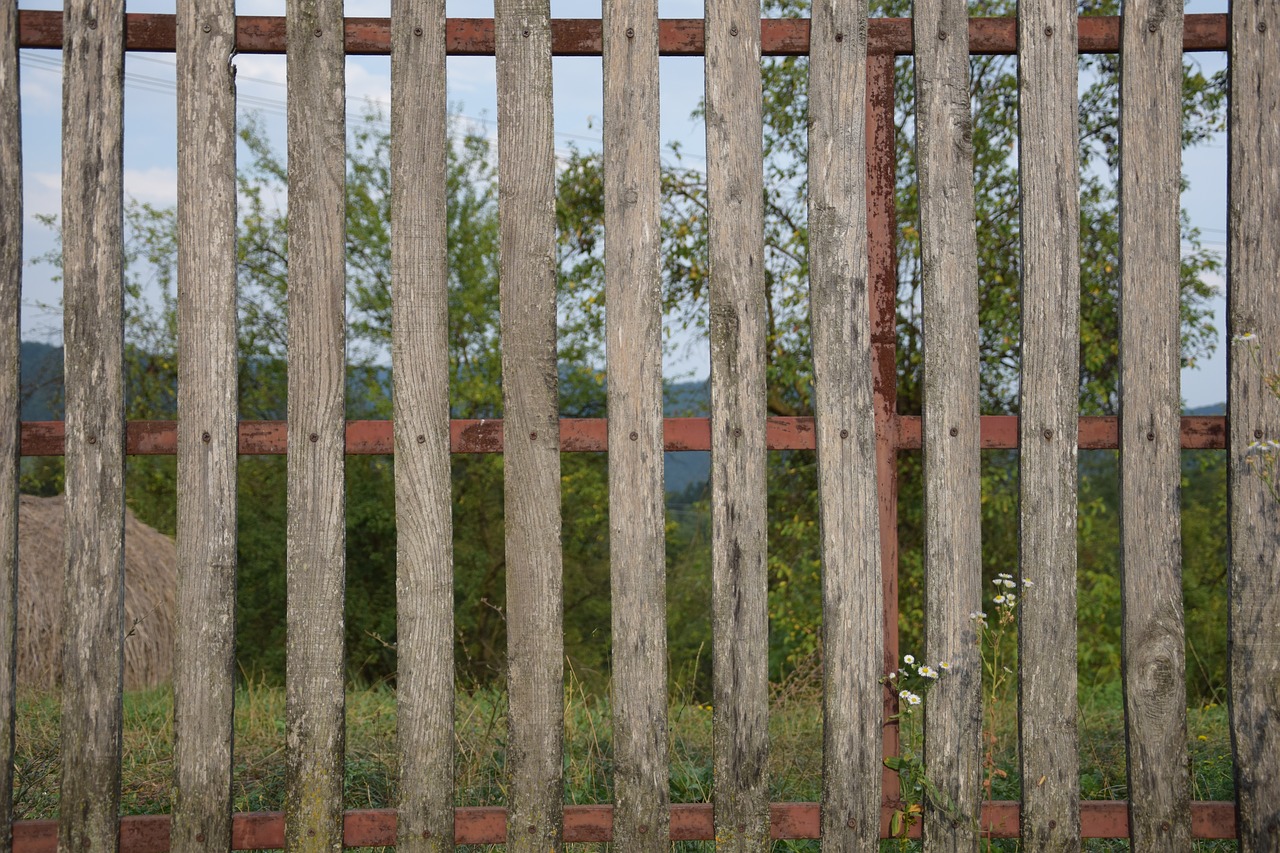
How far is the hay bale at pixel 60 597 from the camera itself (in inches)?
247

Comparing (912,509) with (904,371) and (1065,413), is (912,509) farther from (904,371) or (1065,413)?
(1065,413)

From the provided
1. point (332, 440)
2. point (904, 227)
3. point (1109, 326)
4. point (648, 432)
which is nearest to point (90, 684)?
point (332, 440)

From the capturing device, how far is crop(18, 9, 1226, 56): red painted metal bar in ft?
9.10

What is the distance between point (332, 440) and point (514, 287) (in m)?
0.64

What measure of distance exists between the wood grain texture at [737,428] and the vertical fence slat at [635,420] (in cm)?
16

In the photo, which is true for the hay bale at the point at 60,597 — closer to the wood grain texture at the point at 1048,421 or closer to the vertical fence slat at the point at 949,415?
the vertical fence slat at the point at 949,415

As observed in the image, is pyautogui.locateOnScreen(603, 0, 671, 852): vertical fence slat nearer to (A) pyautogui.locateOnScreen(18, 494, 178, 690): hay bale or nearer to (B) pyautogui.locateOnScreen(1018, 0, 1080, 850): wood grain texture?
(B) pyautogui.locateOnScreen(1018, 0, 1080, 850): wood grain texture

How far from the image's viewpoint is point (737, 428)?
274 centimetres

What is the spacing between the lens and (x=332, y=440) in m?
2.74

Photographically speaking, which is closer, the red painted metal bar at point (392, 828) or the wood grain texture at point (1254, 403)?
the red painted metal bar at point (392, 828)

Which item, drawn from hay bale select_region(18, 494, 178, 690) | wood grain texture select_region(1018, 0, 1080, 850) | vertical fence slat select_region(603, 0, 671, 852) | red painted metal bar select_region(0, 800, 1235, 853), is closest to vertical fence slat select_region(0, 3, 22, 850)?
red painted metal bar select_region(0, 800, 1235, 853)

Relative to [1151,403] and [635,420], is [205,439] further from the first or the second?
[1151,403]

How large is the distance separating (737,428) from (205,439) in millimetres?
1430

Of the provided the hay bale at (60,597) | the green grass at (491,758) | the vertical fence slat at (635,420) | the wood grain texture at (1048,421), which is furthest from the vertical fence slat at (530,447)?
the hay bale at (60,597)
